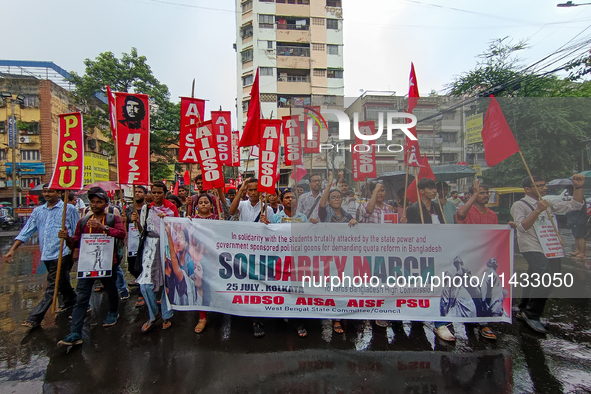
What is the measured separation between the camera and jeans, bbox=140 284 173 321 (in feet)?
11.8

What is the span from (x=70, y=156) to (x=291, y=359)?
378 cm

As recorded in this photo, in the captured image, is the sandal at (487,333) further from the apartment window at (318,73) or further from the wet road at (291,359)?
the apartment window at (318,73)

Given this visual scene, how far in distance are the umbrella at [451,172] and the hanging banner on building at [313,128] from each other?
1695 mm

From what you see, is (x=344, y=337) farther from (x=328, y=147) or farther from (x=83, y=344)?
(x=83, y=344)

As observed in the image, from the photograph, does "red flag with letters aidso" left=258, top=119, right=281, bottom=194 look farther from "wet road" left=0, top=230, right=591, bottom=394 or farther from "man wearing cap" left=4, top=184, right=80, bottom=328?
"man wearing cap" left=4, top=184, right=80, bottom=328

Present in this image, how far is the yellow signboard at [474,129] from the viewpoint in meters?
4.24

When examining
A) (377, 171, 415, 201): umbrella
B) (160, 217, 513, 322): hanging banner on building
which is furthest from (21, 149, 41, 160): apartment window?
(377, 171, 415, 201): umbrella

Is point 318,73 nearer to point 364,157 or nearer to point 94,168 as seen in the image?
point 94,168

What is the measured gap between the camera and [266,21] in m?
27.4

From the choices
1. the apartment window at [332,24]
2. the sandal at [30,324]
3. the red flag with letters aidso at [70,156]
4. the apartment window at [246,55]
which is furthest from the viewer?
the apartment window at [332,24]

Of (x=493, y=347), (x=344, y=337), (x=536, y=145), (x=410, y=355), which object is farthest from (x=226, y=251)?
(x=536, y=145)

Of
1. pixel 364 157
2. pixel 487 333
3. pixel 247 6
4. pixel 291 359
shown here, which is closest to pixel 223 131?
pixel 364 157

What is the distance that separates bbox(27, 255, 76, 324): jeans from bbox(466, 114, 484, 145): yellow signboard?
19.8 feet

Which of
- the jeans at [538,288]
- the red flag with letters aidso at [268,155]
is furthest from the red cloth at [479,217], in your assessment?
the red flag with letters aidso at [268,155]
